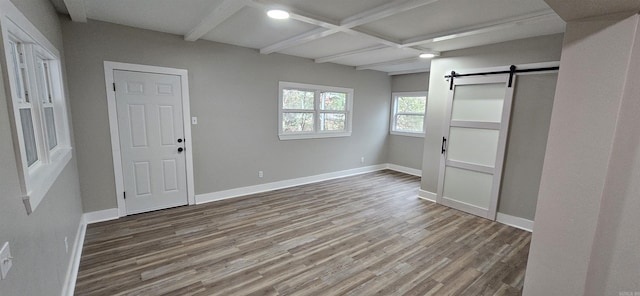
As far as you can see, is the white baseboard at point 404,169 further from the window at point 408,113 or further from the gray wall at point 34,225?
the gray wall at point 34,225

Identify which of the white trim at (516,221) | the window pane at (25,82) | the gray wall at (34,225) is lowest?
the white trim at (516,221)

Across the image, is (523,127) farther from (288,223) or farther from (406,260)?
(288,223)

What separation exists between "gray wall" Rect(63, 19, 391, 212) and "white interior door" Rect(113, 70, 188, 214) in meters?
0.17

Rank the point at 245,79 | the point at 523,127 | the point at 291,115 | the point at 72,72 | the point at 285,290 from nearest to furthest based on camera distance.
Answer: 1. the point at 285,290
2. the point at 72,72
3. the point at 523,127
4. the point at 245,79
5. the point at 291,115

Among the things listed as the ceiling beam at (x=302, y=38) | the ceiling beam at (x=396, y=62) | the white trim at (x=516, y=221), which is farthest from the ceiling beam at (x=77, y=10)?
the white trim at (x=516, y=221)

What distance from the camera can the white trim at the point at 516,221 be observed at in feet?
11.5

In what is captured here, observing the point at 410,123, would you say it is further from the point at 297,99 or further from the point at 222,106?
the point at 222,106

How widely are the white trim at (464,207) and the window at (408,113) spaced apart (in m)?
2.27

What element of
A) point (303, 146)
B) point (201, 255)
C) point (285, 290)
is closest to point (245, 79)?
point (303, 146)

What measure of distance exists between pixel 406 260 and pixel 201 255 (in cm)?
208

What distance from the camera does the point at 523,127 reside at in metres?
3.46

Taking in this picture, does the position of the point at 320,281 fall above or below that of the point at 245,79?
below

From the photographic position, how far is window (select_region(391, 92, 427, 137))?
249 inches

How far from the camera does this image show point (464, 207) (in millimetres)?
4105
